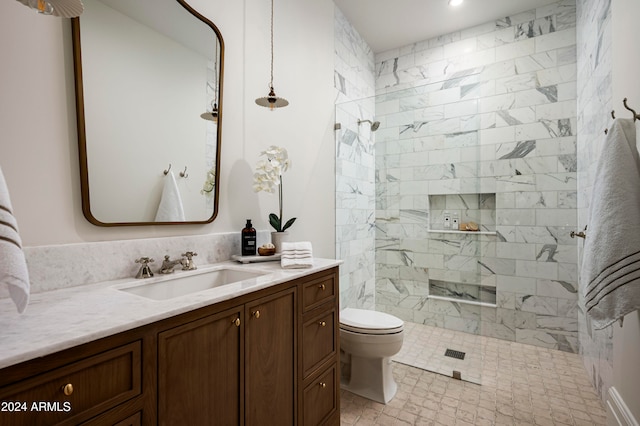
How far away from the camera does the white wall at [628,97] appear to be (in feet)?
4.41

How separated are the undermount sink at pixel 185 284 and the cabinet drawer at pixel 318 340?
0.36 metres

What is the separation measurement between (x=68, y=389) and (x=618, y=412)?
88.5 inches

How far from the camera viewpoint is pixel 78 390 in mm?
694

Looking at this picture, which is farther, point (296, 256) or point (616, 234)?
point (296, 256)

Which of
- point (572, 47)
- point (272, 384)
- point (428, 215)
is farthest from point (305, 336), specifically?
point (572, 47)

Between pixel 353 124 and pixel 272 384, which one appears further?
pixel 353 124

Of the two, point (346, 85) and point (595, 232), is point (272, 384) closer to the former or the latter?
point (595, 232)

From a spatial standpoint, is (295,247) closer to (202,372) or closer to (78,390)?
(202,372)

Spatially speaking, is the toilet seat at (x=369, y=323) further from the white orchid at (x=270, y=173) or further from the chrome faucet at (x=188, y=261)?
the chrome faucet at (x=188, y=261)

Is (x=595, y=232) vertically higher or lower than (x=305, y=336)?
higher

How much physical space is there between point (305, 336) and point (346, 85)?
2.44 meters

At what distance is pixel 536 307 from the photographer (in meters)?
2.87

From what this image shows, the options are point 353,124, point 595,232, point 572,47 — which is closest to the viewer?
point 595,232

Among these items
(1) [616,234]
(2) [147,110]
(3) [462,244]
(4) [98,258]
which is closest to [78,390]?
(4) [98,258]
